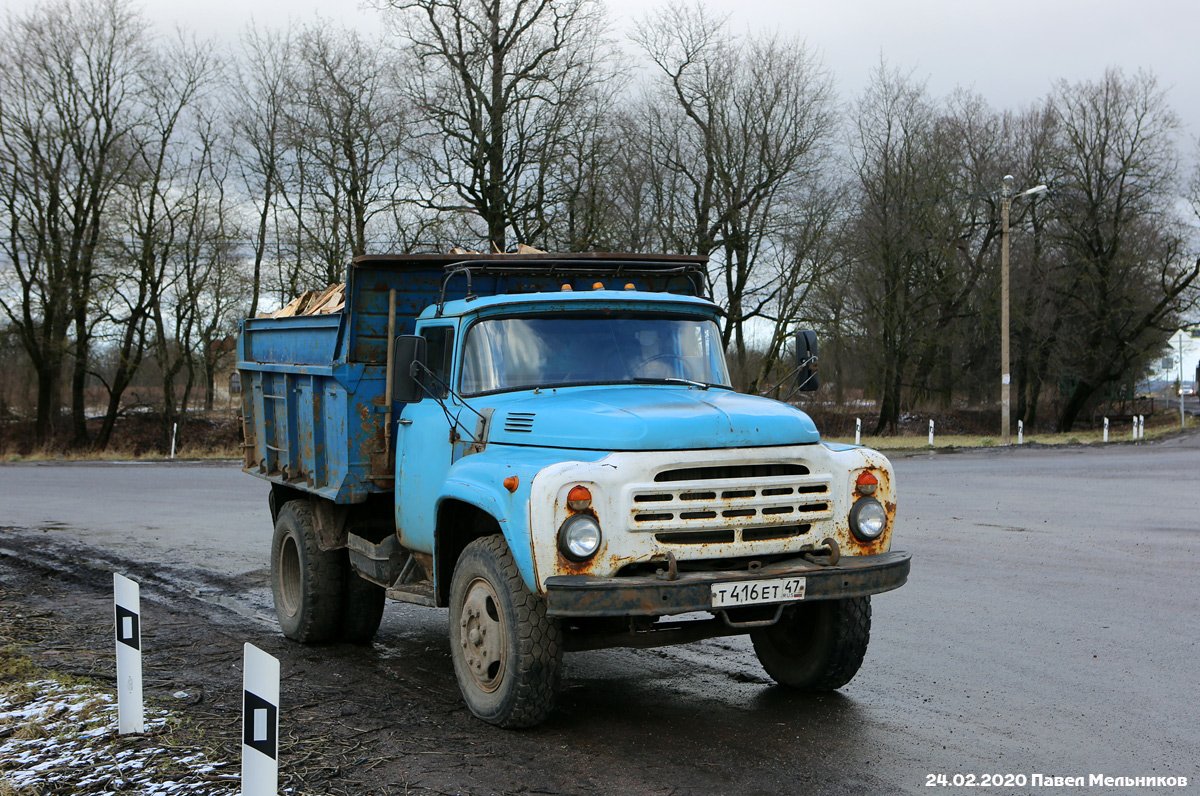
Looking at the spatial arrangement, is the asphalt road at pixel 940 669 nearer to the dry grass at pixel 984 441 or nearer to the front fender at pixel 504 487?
the front fender at pixel 504 487

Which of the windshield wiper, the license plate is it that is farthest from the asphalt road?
the windshield wiper

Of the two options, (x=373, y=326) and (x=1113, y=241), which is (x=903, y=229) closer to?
(x=1113, y=241)

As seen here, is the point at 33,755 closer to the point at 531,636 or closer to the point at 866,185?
the point at 531,636

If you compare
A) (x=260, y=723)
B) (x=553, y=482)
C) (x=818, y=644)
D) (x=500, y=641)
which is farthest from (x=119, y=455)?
(x=260, y=723)

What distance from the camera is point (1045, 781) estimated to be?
15.4 ft

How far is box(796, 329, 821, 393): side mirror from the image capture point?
6945mm

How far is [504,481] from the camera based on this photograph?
5.32 metres

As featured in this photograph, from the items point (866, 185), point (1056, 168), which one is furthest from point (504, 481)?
point (1056, 168)

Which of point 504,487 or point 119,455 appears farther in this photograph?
point 119,455

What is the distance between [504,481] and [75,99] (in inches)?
1419

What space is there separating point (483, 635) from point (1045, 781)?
9.01 ft

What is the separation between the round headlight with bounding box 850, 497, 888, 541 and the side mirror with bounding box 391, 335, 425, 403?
2569mm

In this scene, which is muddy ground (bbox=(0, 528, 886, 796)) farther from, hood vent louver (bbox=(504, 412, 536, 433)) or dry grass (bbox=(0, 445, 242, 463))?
dry grass (bbox=(0, 445, 242, 463))

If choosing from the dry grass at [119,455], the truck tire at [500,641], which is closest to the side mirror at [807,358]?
the truck tire at [500,641]
